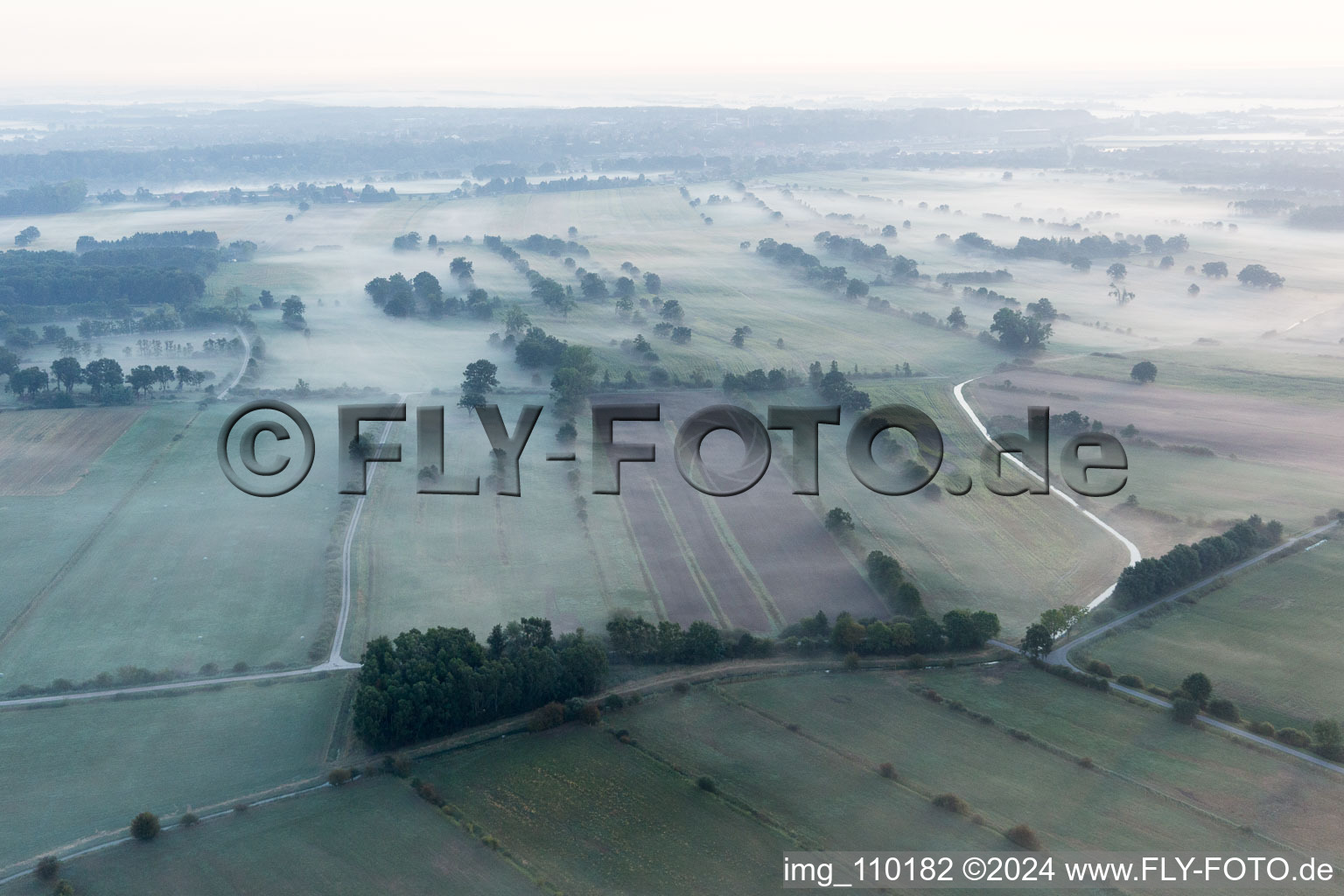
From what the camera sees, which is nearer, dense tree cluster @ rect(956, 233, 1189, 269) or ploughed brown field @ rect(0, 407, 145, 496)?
ploughed brown field @ rect(0, 407, 145, 496)

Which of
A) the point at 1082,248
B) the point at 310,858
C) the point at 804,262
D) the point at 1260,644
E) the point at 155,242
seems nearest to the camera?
the point at 310,858

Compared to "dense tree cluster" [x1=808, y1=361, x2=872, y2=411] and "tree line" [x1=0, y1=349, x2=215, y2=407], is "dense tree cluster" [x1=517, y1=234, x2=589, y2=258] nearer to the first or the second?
"dense tree cluster" [x1=808, y1=361, x2=872, y2=411]

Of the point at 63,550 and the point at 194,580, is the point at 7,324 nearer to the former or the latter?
the point at 63,550

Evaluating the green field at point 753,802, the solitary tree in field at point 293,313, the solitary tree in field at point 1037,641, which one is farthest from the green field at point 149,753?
the solitary tree in field at point 293,313

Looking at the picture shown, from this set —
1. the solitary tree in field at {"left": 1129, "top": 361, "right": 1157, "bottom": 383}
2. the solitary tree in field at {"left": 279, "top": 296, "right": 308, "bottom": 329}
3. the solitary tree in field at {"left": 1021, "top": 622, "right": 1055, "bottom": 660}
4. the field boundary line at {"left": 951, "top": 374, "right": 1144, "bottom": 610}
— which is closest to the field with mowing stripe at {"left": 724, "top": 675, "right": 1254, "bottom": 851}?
the solitary tree in field at {"left": 1021, "top": 622, "right": 1055, "bottom": 660}

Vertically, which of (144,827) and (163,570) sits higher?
(163,570)

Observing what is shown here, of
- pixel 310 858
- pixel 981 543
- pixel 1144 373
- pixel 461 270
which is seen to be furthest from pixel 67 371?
pixel 1144 373

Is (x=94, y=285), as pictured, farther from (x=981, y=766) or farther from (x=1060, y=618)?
(x=981, y=766)
